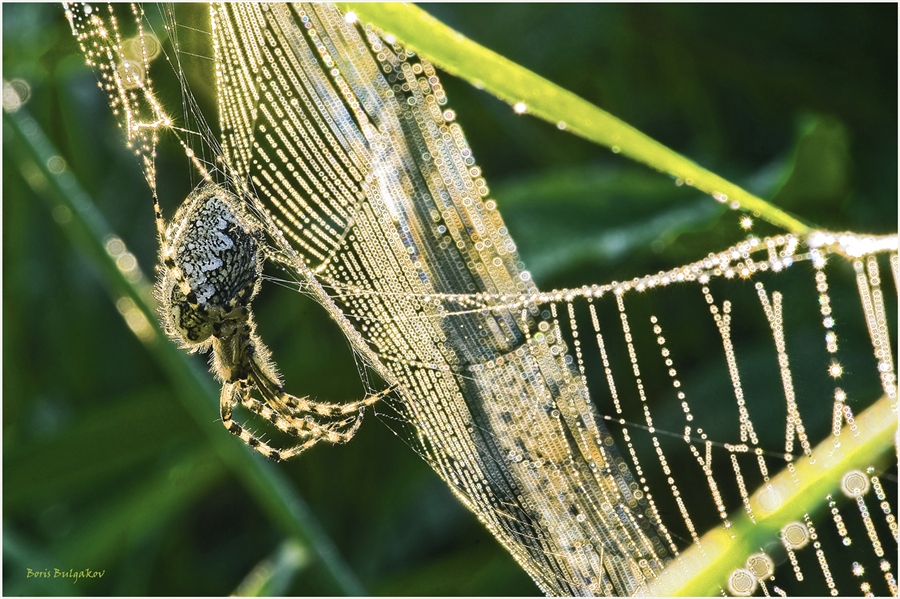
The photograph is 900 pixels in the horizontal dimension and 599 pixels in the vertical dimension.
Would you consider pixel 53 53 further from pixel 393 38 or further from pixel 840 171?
pixel 840 171

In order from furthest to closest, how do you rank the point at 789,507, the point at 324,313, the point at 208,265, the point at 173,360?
the point at 324,313 → the point at 173,360 → the point at 208,265 → the point at 789,507

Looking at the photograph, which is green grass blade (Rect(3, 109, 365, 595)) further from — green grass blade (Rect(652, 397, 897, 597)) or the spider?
green grass blade (Rect(652, 397, 897, 597))

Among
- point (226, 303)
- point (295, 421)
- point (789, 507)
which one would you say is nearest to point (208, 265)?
point (226, 303)

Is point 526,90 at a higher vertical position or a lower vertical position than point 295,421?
higher

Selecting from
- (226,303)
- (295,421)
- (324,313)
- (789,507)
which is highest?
(226,303)

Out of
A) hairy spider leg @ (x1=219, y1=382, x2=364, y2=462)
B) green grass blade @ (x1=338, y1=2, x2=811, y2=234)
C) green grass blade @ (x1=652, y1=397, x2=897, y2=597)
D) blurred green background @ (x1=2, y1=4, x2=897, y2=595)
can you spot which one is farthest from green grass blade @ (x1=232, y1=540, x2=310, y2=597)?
green grass blade @ (x1=338, y1=2, x2=811, y2=234)

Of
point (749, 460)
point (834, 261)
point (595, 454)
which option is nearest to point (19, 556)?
point (595, 454)

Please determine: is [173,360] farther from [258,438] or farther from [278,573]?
[278,573]

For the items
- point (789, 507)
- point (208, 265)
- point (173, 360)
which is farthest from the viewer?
point (173, 360)
